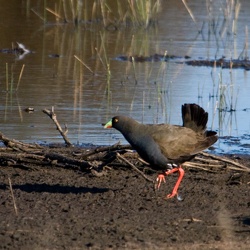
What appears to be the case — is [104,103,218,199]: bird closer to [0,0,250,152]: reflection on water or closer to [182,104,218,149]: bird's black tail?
[182,104,218,149]: bird's black tail

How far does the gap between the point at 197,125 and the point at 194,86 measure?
5908 mm

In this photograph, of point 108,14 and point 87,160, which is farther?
point 108,14

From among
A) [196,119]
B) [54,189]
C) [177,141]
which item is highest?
[196,119]

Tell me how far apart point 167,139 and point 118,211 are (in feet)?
2.69

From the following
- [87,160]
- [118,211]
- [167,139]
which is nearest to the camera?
[118,211]

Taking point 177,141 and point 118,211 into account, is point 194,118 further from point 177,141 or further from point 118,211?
point 118,211

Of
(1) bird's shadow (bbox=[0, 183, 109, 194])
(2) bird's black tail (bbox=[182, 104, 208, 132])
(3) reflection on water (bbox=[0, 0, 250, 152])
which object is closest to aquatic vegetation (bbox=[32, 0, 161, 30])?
(3) reflection on water (bbox=[0, 0, 250, 152])

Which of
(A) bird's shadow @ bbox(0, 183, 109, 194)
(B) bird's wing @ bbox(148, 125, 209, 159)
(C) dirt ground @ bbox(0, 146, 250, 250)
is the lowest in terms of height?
(A) bird's shadow @ bbox(0, 183, 109, 194)

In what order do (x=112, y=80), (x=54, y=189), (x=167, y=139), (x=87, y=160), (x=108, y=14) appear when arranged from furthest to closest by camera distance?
(x=108, y=14), (x=112, y=80), (x=87, y=160), (x=54, y=189), (x=167, y=139)

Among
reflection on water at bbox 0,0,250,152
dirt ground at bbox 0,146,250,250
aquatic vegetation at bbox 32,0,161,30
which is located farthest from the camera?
aquatic vegetation at bbox 32,0,161,30

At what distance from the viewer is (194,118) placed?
7.38 metres

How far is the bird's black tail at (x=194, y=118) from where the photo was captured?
734 cm

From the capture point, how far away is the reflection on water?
10.6 m

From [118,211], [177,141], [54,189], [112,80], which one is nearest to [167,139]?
[177,141]
